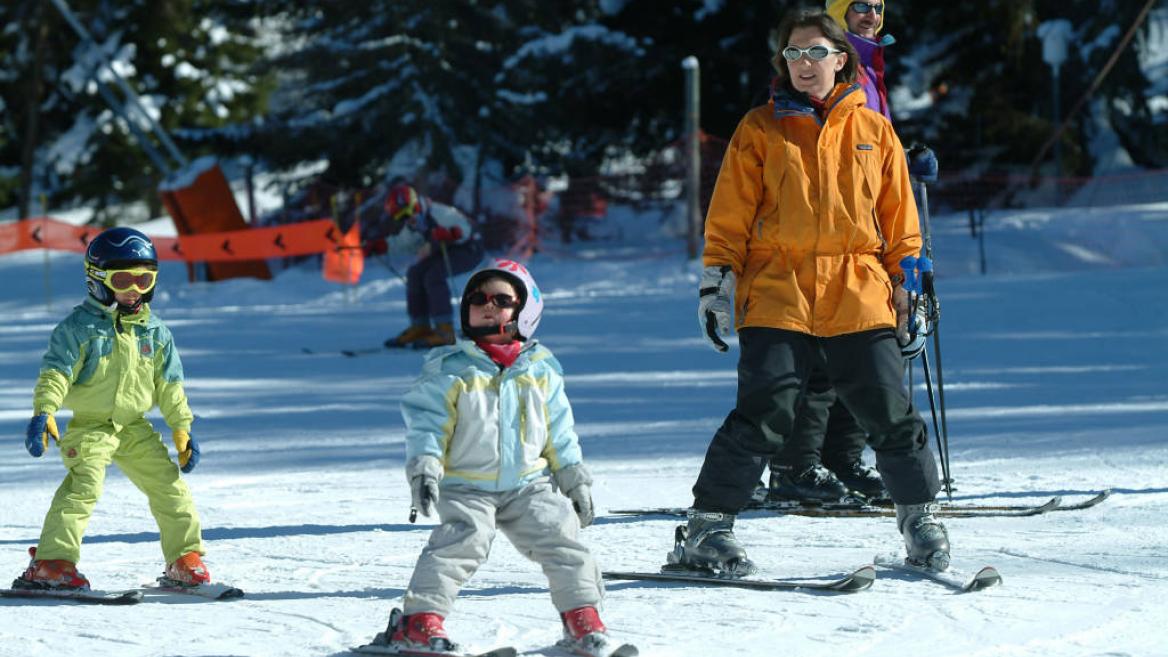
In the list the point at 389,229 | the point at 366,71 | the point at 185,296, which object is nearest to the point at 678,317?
the point at 185,296

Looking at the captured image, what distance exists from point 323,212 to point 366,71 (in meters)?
2.63

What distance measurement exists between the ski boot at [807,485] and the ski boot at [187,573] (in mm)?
2199

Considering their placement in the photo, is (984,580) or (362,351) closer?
(984,580)

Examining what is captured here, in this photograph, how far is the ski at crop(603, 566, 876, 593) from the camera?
4.82 meters

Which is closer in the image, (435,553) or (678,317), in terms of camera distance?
(435,553)

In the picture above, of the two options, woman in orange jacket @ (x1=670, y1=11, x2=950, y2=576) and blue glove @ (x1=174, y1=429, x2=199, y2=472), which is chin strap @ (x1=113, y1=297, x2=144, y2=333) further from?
woman in orange jacket @ (x1=670, y1=11, x2=950, y2=576)

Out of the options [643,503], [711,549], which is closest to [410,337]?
[643,503]

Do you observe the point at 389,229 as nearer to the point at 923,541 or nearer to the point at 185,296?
the point at 185,296

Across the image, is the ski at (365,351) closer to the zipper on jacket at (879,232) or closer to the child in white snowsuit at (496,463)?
the zipper on jacket at (879,232)

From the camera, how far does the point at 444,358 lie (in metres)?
4.15

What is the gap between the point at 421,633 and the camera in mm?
4070

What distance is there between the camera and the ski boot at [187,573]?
497 cm

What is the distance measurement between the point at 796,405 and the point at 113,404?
6.43ft

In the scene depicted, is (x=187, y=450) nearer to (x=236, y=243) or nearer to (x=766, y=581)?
(x=766, y=581)
